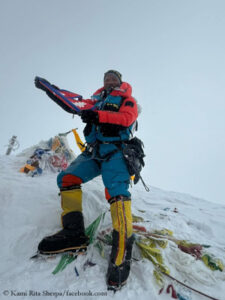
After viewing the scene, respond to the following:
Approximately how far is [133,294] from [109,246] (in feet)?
2.12

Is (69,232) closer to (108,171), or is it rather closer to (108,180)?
(108,180)

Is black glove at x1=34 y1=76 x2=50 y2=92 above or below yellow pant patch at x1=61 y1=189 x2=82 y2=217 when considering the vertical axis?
above

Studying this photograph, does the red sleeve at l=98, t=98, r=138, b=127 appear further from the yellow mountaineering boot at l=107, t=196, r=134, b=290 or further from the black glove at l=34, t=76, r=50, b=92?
the black glove at l=34, t=76, r=50, b=92

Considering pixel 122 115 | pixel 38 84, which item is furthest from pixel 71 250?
pixel 38 84

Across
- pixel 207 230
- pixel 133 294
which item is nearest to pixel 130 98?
pixel 133 294

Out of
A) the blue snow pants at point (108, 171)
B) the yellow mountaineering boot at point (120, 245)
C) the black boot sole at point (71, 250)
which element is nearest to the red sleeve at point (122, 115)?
the blue snow pants at point (108, 171)

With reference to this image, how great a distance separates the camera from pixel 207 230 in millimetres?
3203

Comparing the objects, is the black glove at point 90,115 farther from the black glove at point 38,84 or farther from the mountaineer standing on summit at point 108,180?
the black glove at point 38,84

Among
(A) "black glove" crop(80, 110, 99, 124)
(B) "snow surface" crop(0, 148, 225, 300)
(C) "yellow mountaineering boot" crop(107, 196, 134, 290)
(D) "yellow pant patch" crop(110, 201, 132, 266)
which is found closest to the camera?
(B) "snow surface" crop(0, 148, 225, 300)

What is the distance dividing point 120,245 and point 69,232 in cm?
63

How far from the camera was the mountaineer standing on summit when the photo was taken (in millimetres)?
1731

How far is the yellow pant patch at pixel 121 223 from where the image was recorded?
170 centimetres

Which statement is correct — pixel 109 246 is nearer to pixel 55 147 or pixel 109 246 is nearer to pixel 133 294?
pixel 133 294

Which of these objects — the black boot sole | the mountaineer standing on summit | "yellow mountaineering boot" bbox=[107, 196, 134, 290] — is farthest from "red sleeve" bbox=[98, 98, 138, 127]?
the black boot sole
